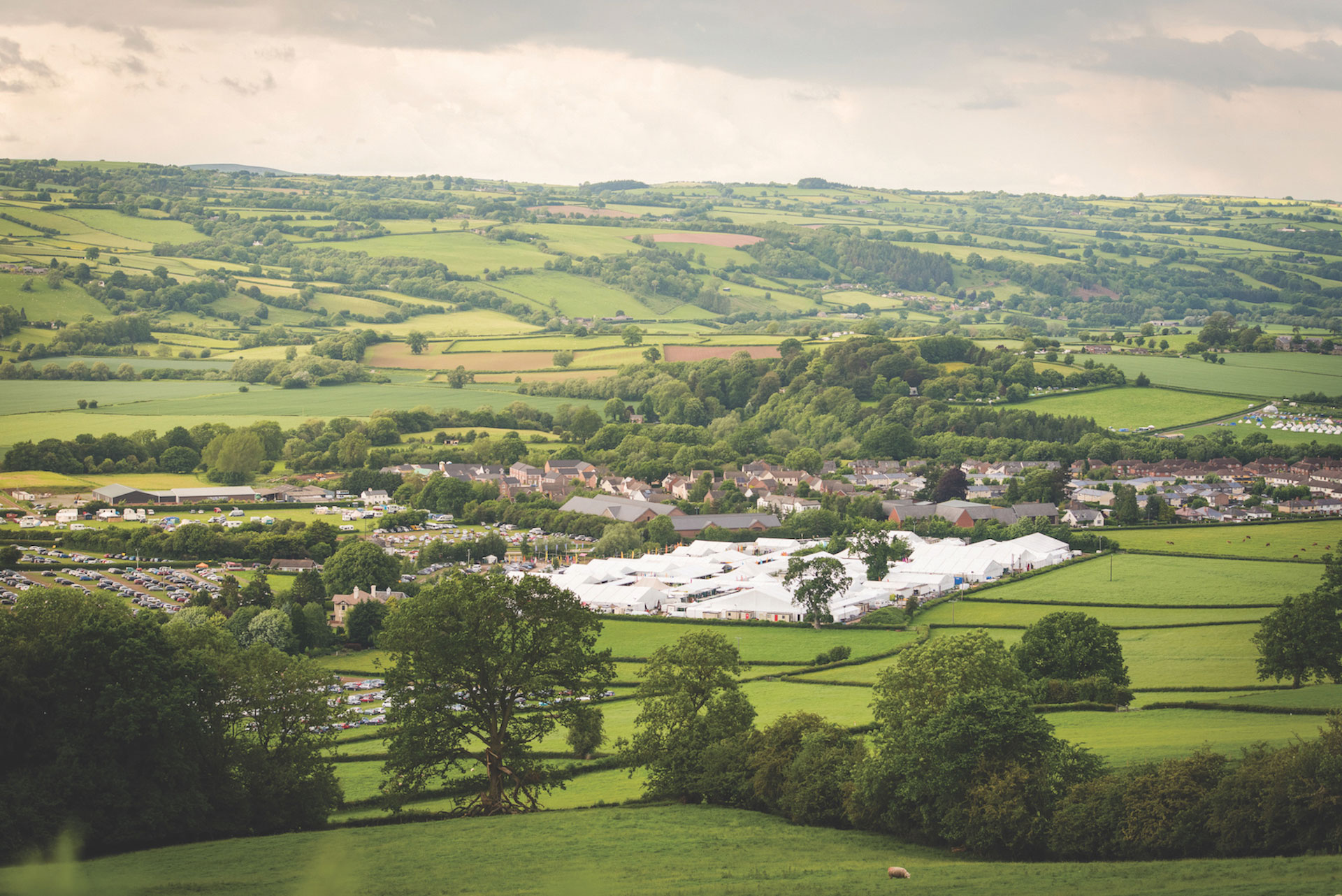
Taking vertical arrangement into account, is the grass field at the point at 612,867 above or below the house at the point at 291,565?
above

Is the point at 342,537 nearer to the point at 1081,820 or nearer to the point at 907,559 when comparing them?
the point at 907,559

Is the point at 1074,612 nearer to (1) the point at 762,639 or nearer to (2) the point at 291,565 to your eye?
(1) the point at 762,639

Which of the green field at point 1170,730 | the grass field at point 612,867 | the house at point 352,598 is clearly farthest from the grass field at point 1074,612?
the grass field at point 612,867

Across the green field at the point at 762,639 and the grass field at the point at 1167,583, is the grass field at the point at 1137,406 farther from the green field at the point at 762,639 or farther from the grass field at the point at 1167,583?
the green field at the point at 762,639

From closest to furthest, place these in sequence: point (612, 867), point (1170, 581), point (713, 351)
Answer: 1. point (612, 867)
2. point (1170, 581)
3. point (713, 351)

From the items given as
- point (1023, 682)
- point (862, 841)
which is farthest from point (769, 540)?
point (862, 841)

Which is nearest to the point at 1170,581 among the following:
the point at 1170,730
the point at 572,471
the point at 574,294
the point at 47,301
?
the point at 1170,730
